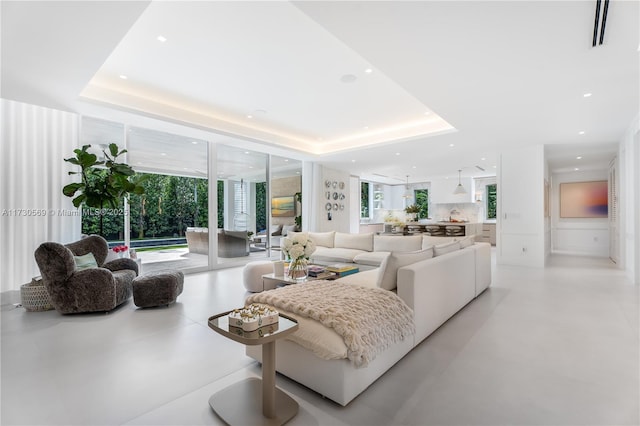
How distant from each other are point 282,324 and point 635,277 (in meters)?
6.11

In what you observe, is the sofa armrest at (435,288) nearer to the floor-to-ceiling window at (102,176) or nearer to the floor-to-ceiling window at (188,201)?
the floor-to-ceiling window at (188,201)

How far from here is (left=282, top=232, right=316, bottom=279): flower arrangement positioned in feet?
12.1

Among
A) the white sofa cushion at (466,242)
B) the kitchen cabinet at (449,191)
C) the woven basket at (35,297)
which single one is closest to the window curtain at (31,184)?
the woven basket at (35,297)

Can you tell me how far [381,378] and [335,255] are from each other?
366cm

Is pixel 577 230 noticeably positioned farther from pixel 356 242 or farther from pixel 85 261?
pixel 85 261

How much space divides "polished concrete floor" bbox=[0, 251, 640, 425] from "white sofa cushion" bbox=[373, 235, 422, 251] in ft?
5.70

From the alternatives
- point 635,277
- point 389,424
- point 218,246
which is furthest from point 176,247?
point 635,277

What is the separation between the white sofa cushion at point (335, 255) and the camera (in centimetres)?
560

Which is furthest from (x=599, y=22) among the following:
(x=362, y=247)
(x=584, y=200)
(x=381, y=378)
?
(x=584, y=200)

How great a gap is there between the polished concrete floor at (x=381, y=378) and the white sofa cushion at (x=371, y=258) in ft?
5.75

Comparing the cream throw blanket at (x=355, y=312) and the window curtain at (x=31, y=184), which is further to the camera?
the window curtain at (x=31, y=184)

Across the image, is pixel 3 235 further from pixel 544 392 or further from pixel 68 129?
pixel 544 392

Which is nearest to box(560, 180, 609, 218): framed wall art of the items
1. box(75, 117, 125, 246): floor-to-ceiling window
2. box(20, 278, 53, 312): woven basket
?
box(75, 117, 125, 246): floor-to-ceiling window

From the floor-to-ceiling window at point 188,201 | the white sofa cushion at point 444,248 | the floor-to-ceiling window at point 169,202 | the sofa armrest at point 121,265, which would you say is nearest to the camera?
the white sofa cushion at point 444,248
